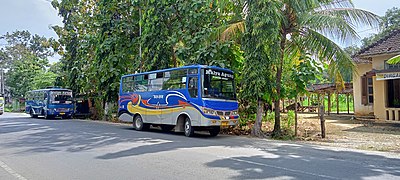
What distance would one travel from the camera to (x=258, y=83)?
44.3 feet

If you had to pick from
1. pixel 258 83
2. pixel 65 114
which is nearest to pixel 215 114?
pixel 258 83

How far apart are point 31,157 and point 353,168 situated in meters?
7.84

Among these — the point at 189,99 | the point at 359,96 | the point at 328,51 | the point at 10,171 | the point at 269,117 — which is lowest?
the point at 10,171

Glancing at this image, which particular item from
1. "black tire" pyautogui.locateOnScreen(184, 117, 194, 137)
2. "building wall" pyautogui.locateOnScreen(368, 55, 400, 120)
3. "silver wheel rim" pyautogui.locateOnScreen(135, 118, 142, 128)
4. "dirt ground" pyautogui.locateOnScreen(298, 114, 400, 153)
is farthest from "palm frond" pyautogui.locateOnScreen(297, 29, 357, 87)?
"silver wheel rim" pyautogui.locateOnScreen(135, 118, 142, 128)

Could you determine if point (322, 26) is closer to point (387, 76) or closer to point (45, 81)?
point (387, 76)

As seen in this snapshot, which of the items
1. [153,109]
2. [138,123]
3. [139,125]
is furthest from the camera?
[138,123]

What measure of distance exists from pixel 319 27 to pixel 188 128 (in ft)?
21.5

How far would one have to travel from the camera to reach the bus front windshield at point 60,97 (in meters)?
27.2

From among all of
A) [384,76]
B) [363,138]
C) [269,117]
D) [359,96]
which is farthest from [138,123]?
[359,96]

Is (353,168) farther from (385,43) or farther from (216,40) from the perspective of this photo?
(385,43)

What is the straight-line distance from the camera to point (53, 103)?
88.9 ft

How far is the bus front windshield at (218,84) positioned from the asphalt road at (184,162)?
3.08 meters

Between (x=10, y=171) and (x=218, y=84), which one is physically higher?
(x=218, y=84)

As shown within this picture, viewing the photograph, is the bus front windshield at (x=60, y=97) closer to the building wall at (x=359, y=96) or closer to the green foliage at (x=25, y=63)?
the green foliage at (x=25, y=63)
